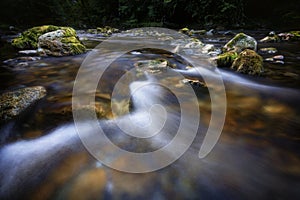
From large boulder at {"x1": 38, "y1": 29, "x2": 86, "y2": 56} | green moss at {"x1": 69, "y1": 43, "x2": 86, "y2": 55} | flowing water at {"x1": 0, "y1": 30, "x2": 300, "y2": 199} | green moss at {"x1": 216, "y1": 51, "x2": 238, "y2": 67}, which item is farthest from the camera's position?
green moss at {"x1": 69, "y1": 43, "x2": 86, "y2": 55}

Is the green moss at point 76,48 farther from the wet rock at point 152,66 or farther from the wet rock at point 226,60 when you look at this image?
the wet rock at point 226,60

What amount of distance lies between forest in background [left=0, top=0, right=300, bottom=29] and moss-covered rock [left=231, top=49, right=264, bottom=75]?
11.8 m

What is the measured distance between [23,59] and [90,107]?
13.9 feet

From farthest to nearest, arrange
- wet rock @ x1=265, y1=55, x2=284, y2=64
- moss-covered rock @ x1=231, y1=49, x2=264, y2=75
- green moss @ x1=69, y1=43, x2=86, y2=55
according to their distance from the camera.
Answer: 1. green moss @ x1=69, y1=43, x2=86, y2=55
2. wet rock @ x1=265, y1=55, x2=284, y2=64
3. moss-covered rock @ x1=231, y1=49, x2=264, y2=75

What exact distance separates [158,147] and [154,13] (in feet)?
67.5

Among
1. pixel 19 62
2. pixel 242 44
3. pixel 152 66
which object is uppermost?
pixel 242 44

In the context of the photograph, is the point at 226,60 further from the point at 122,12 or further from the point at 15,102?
the point at 122,12

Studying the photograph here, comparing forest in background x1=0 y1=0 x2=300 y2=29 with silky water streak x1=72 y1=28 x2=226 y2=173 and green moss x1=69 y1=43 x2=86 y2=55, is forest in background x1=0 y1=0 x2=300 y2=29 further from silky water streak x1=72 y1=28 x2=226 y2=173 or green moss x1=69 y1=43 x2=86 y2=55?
silky water streak x1=72 y1=28 x2=226 y2=173

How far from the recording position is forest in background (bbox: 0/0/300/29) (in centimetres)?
1531

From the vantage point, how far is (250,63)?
4.30 m

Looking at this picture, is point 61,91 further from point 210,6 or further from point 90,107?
point 210,6

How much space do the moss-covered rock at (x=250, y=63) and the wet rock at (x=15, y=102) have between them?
422 centimetres

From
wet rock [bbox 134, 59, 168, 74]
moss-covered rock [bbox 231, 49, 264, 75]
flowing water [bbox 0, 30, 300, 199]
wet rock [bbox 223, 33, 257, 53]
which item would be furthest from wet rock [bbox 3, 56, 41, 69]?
wet rock [bbox 223, 33, 257, 53]

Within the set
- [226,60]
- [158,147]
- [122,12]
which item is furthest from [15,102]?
[122,12]
